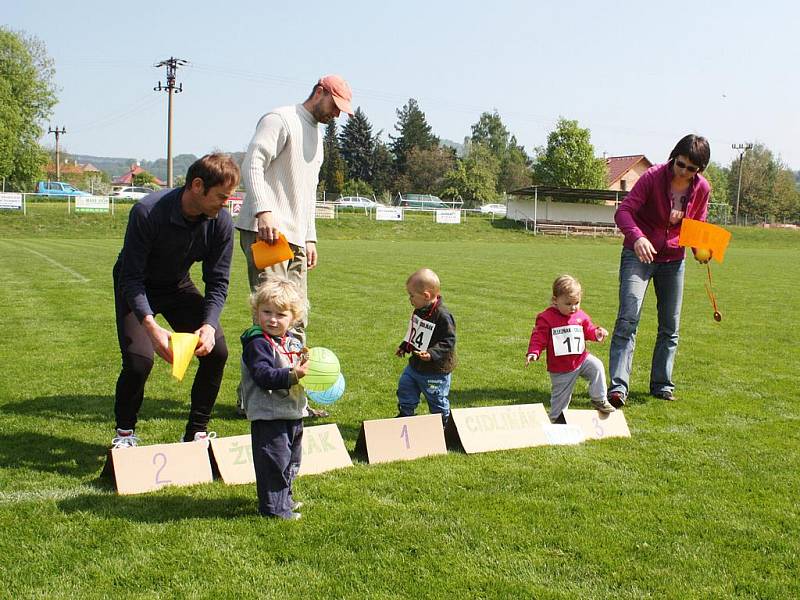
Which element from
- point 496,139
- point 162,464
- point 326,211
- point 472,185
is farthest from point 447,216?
point 496,139

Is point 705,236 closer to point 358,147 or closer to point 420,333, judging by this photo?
point 420,333

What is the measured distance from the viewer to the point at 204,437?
4.57 m

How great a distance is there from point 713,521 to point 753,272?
19.8 metres

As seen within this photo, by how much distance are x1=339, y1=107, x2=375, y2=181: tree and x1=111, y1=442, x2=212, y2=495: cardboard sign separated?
292 ft

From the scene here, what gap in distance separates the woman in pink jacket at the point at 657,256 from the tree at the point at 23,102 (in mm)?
58972

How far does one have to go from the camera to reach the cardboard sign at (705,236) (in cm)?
566

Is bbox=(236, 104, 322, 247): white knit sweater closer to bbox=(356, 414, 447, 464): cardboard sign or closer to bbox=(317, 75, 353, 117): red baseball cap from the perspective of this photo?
bbox=(317, 75, 353, 117): red baseball cap

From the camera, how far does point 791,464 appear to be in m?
4.58

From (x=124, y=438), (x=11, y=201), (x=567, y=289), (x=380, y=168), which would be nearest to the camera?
(x=124, y=438)

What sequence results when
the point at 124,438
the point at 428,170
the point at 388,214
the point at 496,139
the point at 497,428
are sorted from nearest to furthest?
the point at 124,438, the point at 497,428, the point at 388,214, the point at 428,170, the point at 496,139

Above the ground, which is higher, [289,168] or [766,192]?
[766,192]

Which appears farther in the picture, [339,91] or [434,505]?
[339,91]

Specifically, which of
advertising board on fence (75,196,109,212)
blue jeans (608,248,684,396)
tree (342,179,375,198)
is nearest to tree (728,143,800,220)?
tree (342,179,375,198)

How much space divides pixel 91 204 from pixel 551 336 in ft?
127
